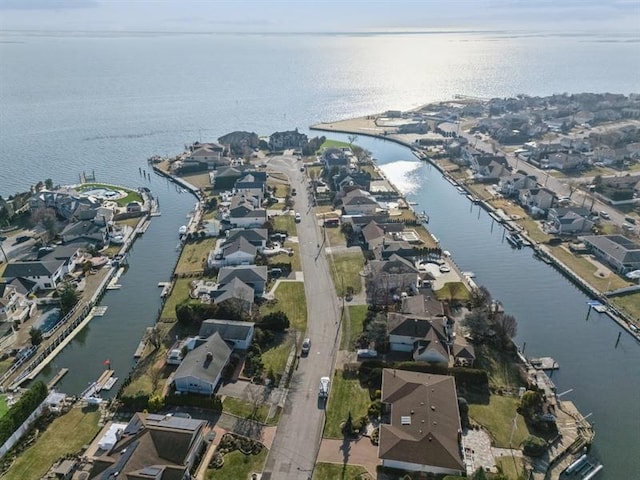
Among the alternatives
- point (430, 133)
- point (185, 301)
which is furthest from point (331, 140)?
point (185, 301)

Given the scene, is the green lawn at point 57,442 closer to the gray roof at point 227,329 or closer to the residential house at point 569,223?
the gray roof at point 227,329

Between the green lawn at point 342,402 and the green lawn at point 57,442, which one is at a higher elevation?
the green lawn at point 342,402

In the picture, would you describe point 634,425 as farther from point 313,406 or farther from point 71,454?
point 71,454

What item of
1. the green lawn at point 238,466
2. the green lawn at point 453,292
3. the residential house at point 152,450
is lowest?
the green lawn at point 238,466

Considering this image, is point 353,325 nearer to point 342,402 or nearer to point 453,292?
point 342,402

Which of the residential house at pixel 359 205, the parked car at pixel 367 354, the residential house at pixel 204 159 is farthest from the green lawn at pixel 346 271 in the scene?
the residential house at pixel 204 159

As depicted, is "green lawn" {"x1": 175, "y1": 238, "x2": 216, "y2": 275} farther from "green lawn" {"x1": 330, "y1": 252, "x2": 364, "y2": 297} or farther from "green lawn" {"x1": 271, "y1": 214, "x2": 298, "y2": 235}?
"green lawn" {"x1": 330, "y1": 252, "x2": 364, "y2": 297}

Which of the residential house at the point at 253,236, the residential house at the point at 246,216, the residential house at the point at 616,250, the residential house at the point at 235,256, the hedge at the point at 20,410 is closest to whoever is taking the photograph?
the hedge at the point at 20,410
